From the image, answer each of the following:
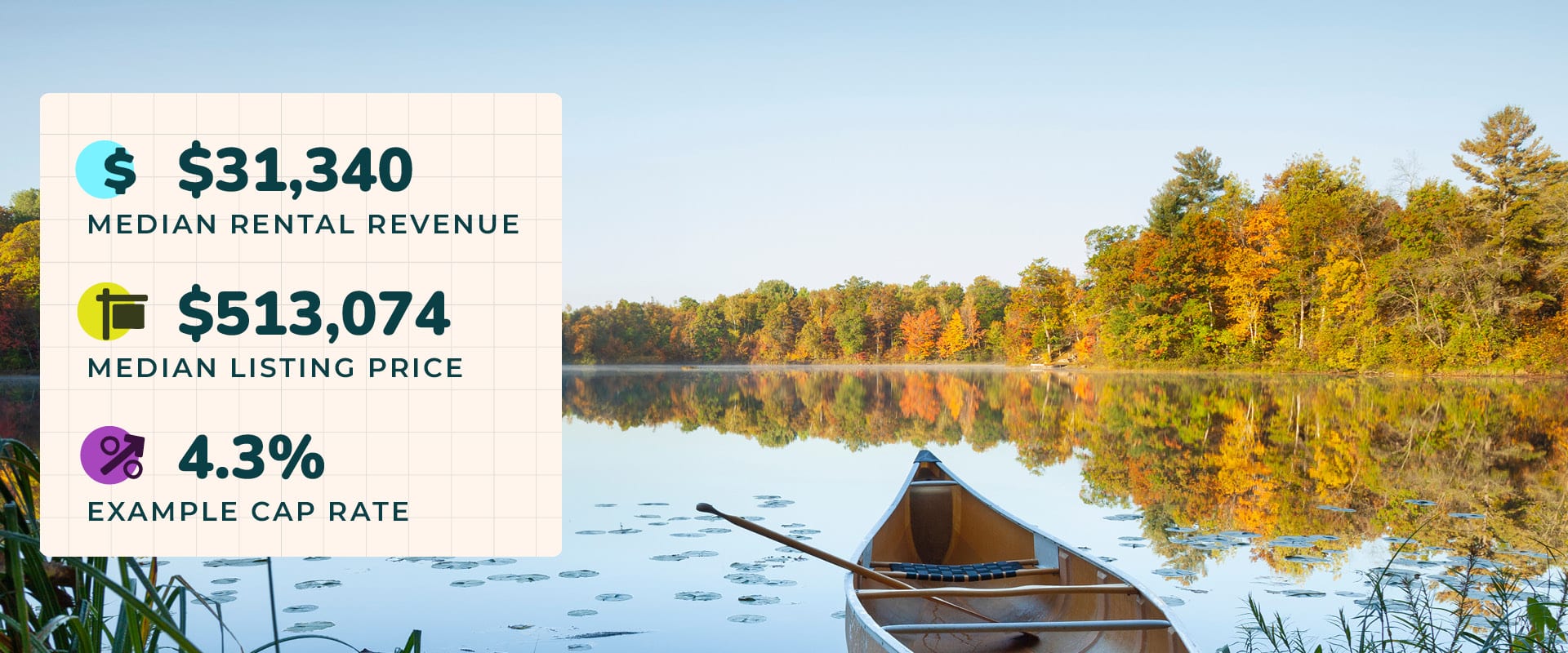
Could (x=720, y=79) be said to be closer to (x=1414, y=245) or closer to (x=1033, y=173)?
(x=1033, y=173)

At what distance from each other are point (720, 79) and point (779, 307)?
20961mm

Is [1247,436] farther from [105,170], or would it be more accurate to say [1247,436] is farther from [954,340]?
[954,340]

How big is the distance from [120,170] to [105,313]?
39 cm

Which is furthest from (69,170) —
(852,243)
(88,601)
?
(852,243)

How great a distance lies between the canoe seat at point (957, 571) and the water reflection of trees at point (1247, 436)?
226 centimetres

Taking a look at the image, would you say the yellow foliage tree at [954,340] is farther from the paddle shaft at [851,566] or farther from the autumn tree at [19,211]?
the paddle shaft at [851,566]

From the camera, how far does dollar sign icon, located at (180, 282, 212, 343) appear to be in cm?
271

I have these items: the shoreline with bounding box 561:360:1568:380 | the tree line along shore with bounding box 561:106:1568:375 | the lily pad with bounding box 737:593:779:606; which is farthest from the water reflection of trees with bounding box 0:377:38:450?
the tree line along shore with bounding box 561:106:1568:375

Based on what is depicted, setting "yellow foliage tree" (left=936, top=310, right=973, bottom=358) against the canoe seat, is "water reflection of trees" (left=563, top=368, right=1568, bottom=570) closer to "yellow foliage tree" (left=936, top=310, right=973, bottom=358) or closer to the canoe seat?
the canoe seat

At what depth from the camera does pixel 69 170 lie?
266 centimetres

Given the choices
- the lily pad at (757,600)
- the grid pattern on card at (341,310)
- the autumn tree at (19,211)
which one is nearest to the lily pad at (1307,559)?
the lily pad at (757,600)

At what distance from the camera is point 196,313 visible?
2.72 metres

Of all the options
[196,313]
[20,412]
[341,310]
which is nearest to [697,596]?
[341,310]

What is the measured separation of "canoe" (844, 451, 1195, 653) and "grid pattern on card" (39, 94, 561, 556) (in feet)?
4.61
